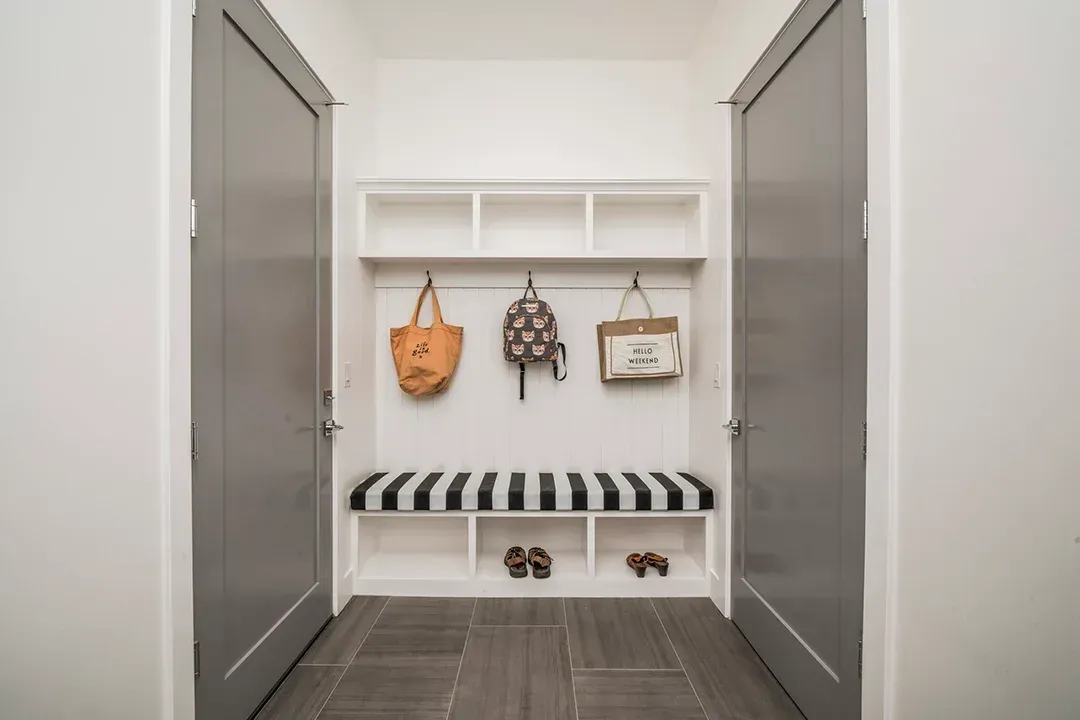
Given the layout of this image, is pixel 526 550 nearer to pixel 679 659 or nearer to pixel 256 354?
pixel 679 659

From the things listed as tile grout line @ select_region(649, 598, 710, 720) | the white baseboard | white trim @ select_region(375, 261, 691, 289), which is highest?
white trim @ select_region(375, 261, 691, 289)

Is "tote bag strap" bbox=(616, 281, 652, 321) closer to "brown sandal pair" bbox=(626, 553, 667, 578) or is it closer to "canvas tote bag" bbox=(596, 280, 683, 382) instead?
"canvas tote bag" bbox=(596, 280, 683, 382)

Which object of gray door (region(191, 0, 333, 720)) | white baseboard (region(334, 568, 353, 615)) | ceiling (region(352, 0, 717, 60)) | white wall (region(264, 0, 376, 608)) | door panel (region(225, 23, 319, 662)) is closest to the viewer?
gray door (region(191, 0, 333, 720))

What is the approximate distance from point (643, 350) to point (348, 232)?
5.26 feet

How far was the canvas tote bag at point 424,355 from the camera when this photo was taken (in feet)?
8.36

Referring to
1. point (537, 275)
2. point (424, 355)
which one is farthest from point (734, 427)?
point (424, 355)

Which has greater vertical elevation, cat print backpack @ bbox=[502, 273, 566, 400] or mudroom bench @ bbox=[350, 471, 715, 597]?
cat print backpack @ bbox=[502, 273, 566, 400]

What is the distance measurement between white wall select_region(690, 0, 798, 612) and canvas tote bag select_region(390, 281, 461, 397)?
134 cm

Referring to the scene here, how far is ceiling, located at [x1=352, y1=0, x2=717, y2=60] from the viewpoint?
228 cm

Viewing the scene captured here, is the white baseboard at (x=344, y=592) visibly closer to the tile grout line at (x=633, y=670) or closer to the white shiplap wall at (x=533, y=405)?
the white shiplap wall at (x=533, y=405)
